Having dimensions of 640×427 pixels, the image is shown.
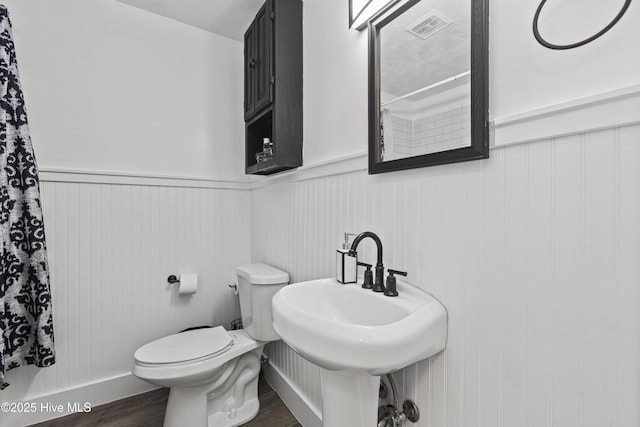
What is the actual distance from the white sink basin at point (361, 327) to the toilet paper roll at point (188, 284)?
1058 mm

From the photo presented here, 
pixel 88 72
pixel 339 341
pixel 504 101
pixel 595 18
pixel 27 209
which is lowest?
pixel 339 341

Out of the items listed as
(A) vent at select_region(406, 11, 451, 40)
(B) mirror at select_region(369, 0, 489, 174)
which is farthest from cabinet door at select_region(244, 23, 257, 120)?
(A) vent at select_region(406, 11, 451, 40)

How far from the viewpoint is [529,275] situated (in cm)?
67

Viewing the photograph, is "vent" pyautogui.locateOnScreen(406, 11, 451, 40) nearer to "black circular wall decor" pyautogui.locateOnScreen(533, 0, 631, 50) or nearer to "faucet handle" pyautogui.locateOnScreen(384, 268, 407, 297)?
"black circular wall decor" pyautogui.locateOnScreen(533, 0, 631, 50)

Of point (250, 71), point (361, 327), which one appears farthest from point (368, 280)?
point (250, 71)

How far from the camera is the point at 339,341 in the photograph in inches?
26.5

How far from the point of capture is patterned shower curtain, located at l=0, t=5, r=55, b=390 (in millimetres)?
1313

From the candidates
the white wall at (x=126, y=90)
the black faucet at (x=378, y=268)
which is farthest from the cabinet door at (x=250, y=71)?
the black faucet at (x=378, y=268)

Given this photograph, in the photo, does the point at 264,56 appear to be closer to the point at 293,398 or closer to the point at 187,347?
the point at 187,347

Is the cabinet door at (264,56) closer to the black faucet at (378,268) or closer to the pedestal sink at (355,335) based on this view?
the black faucet at (378,268)

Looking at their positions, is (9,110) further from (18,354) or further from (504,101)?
(504,101)

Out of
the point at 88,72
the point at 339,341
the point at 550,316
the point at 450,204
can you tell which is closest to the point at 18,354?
the point at 88,72

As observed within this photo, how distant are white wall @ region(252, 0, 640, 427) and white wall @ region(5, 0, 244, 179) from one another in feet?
4.62

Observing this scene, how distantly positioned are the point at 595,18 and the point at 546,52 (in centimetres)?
9
